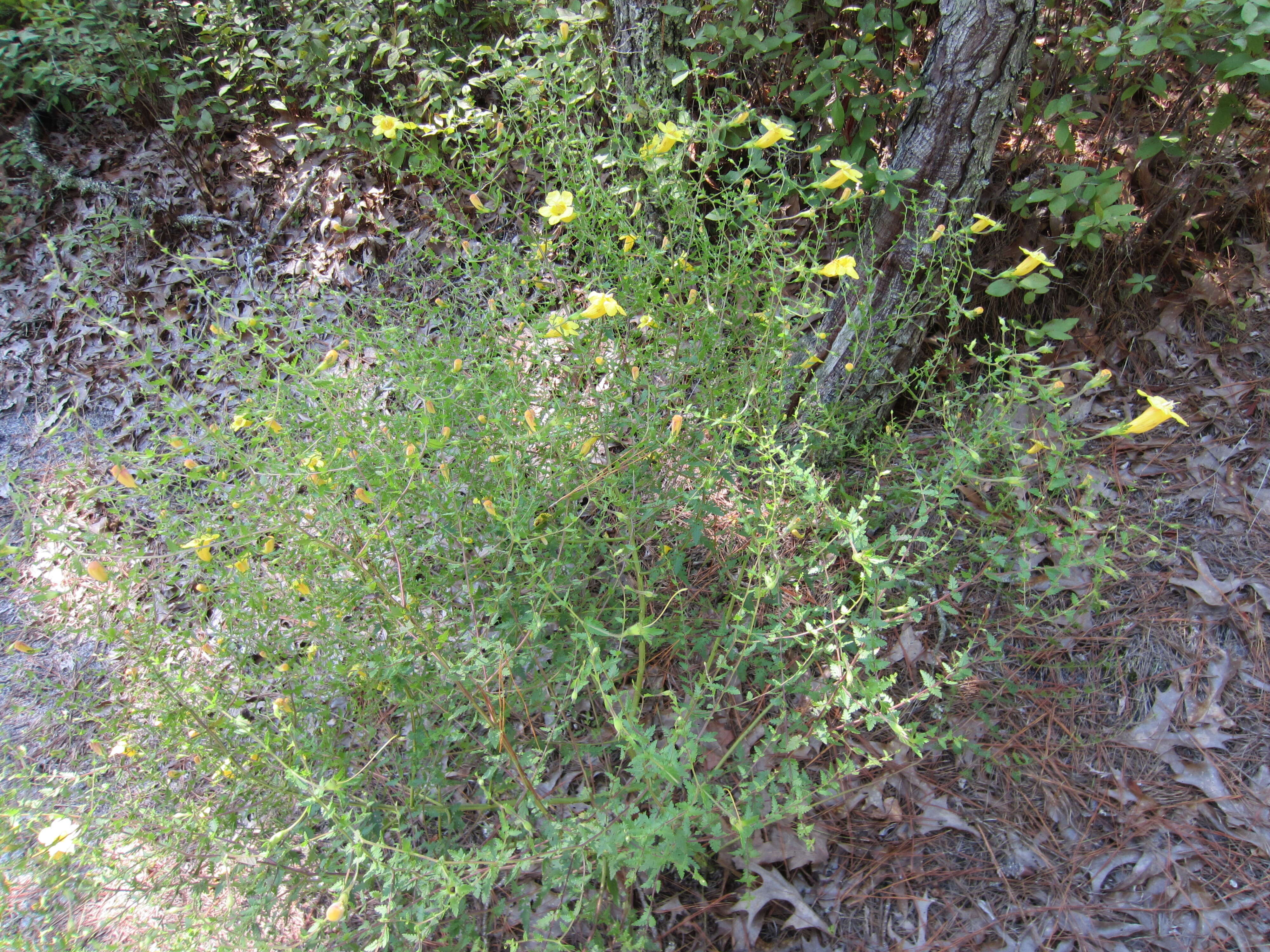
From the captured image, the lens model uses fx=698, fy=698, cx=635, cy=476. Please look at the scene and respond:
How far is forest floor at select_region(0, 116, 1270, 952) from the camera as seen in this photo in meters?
1.60

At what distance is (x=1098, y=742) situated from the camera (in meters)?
1.82

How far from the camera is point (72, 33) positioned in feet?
12.7

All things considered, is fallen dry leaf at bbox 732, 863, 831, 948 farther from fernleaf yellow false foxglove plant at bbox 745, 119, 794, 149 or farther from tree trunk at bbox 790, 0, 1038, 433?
fernleaf yellow false foxglove plant at bbox 745, 119, 794, 149

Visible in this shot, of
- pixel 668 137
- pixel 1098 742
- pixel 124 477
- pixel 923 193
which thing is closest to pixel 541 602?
pixel 124 477

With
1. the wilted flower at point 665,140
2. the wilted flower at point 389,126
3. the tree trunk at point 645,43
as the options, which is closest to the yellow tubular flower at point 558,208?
the wilted flower at point 665,140

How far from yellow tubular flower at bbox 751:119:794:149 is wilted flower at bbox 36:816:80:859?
1.99 meters

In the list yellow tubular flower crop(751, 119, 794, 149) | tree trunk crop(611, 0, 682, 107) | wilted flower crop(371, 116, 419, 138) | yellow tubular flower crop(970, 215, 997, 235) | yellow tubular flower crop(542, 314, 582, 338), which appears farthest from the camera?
tree trunk crop(611, 0, 682, 107)

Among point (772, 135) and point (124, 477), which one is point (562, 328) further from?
point (124, 477)

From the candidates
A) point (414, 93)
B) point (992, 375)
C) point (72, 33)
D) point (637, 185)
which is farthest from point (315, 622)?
point (72, 33)

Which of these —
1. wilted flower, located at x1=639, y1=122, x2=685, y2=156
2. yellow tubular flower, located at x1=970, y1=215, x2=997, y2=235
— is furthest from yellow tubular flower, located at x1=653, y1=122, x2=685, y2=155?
yellow tubular flower, located at x1=970, y1=215, x2=997, y2=235

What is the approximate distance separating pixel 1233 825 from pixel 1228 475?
1051 mm

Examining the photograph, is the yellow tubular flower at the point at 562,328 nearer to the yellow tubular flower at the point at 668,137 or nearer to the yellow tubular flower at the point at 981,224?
the yellow tubular flower at the point at 668,137

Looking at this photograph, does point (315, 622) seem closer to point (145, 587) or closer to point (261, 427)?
point (261, 427)

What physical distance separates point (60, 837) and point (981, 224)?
2.42m
